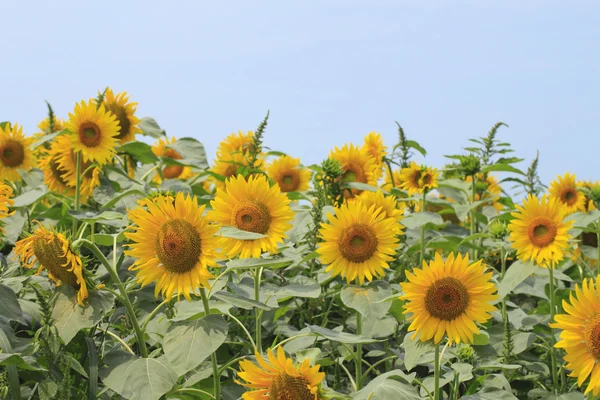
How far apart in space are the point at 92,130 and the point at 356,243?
68.4 inches

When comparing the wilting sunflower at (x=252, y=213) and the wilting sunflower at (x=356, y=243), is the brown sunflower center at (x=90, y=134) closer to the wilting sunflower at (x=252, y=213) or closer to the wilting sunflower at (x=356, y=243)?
the wilting sunflower at (x=252, y=213)

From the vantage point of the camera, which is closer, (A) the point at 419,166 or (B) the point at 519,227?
(B) the point at 519,227

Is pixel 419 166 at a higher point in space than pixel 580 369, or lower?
higher

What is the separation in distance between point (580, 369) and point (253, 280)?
1.23m

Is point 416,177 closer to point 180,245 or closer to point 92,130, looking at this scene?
point 92,130

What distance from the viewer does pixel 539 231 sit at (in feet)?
11.9

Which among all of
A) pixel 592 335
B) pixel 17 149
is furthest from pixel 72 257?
pixel 17 149

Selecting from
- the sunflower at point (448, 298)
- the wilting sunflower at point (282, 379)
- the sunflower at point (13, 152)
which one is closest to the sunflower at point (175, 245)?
the wilting sunflower at point (282, 379)

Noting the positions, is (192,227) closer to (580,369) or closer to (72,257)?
(72,257)

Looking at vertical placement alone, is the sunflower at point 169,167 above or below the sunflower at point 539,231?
above

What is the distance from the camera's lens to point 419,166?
456cm

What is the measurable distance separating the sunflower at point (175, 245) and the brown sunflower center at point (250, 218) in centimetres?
55

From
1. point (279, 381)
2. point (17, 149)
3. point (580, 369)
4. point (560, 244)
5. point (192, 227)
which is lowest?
point (279, 381)

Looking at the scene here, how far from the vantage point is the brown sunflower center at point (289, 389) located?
7.22 feet
